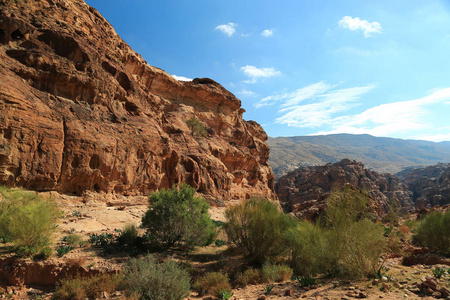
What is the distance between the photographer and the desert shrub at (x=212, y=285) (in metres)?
7.55

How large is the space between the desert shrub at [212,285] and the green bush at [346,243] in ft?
10.3

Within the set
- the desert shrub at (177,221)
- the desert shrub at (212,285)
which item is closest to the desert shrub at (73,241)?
the desert shrub at (177,221)

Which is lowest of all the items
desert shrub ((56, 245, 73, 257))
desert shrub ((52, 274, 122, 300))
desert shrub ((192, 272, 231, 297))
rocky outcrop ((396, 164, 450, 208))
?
rocky outcrop ((396, 164, 450, 208))

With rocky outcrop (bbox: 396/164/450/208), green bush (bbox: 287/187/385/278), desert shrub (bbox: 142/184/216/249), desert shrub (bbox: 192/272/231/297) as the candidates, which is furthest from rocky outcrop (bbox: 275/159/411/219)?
desert shrub (bbox: 192/272/231/297)

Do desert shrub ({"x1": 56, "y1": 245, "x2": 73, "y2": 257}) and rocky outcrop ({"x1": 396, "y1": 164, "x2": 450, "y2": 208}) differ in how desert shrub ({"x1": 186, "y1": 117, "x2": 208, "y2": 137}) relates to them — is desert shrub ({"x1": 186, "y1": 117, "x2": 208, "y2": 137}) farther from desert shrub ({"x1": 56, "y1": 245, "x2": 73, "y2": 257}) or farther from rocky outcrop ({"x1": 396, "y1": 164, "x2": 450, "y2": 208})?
rocky outcrop ({"x1": 396, "y1": 164, "x2": 450, "y2": 208})

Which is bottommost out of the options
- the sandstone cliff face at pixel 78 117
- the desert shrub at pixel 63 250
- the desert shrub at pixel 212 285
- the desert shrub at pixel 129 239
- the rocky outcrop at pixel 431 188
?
the rocky outcrop at pixel 431 188

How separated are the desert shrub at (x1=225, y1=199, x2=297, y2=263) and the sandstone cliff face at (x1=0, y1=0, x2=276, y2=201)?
37.2 ft

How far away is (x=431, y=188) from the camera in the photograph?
61.3 meters

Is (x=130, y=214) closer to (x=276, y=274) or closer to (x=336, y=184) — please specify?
(x=276, y=274)

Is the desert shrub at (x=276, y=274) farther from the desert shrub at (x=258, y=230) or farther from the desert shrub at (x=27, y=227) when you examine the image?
the desert shrub at (x=27, y=227)

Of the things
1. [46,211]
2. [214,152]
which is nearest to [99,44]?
[214,152]

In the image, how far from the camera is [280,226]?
35.8ft

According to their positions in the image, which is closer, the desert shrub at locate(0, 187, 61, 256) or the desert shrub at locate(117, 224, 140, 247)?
the desert shrub at locate(0, 187, 61, 256)

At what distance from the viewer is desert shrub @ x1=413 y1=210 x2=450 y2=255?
36.5 ft
